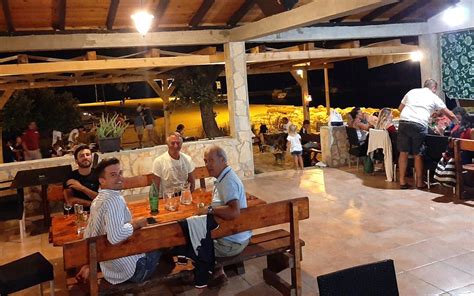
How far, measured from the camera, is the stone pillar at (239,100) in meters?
9.08

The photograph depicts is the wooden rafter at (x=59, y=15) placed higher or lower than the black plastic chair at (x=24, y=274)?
higher

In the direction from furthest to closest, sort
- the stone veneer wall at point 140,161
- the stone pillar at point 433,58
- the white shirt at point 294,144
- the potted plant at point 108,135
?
the stone pillar at point 433,58
the white shirt at point 294,144
the potted plant at point 108,135
the stone veneer wall at point 140,161

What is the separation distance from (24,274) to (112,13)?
5245mm

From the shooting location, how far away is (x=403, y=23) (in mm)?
10242

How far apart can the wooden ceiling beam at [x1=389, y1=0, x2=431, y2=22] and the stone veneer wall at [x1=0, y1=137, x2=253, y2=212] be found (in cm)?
435

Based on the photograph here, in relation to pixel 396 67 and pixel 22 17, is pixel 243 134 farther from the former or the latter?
pixel 396 67

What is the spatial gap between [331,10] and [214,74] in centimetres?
642

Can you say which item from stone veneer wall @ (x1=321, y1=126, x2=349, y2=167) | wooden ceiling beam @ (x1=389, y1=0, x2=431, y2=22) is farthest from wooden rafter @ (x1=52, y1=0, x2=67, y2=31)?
wooden ceiling beam @ (x1=389, y1=0, x2=431, y2=22)

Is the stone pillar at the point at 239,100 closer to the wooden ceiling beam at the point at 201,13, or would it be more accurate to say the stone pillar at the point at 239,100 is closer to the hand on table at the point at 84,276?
the wooden ceiling beam at the point at 201,13

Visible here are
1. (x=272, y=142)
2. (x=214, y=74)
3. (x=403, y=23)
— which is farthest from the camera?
(x=272, y=142)

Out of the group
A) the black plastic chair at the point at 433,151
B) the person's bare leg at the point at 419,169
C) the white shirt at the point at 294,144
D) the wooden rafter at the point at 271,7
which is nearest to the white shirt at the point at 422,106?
the black plastic chair at the point at 433,151

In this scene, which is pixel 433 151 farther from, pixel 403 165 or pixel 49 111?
pixel 49 111

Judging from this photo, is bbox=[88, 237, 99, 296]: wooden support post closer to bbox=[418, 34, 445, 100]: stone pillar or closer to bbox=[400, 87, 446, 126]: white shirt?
bbox=[400, 87, 446, 126]: white shirt

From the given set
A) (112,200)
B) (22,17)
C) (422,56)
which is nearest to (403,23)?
(422,56)
